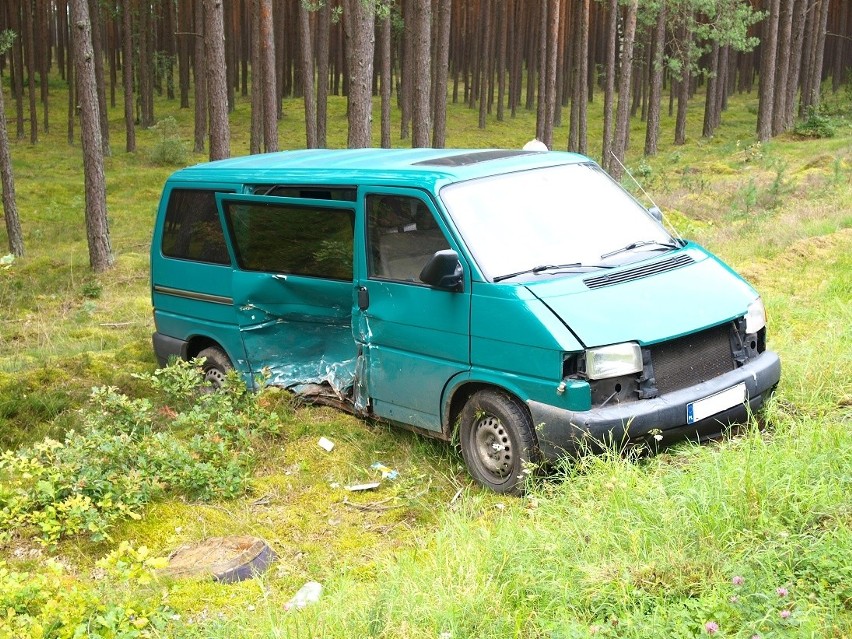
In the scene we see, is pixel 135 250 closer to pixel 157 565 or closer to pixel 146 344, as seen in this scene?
pixel 146 344

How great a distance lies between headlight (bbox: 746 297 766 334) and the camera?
566 cm

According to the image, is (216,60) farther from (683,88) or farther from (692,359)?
(683,88)

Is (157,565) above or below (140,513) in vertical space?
above

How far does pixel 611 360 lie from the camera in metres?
5.00

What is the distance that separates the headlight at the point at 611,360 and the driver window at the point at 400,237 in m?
1.34

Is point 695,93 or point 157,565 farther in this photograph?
point 695,93

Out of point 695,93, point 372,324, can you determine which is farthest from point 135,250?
point 695,93

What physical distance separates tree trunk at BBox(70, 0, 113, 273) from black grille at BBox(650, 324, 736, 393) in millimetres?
14573

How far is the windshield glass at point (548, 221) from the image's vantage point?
225 inches

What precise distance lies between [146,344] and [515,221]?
6318 mm

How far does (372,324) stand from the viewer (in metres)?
6.32

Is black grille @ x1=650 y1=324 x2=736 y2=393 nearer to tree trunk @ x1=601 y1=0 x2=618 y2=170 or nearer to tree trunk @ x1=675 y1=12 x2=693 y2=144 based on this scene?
tree trunk @ x1=601 y1=0 x2=618 y2=170

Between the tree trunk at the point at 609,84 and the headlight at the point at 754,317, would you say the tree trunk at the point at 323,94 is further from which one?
the headlight at the point at 754,317

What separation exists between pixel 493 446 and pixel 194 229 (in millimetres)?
3785
